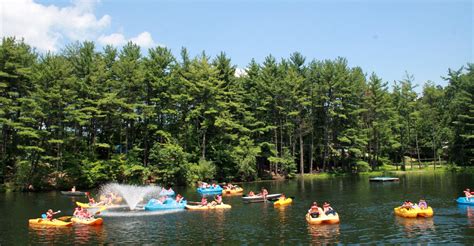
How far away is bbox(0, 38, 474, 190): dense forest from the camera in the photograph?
5369 cm

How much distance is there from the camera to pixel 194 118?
63.6 m

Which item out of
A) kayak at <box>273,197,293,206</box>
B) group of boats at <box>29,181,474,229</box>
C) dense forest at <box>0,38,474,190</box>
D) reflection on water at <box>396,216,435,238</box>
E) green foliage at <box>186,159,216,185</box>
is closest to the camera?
reflection on water at <box>396,216,435,238</box>

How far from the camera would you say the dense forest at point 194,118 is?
53688mm

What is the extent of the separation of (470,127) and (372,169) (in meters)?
17.5

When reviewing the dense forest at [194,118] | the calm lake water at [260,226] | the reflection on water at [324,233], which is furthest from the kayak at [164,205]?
the dense forest at [194,118]

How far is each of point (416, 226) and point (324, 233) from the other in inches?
228

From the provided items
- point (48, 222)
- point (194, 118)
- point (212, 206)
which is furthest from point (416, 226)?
point (194, 118)

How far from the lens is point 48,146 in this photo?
5472 centimetres

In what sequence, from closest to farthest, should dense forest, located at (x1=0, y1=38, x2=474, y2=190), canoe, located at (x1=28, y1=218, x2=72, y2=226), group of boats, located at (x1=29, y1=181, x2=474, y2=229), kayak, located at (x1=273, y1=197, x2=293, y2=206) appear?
group of boats, located at (x1=29, y1=181, x2=474, y2=229), canoe, located at (x1=28, y1=218, x2=72, y2=226), kayak, located at (x1=273, y1=197, x2=293, y2=206), dense forest, located at (x1=0, y1=38, x2=474, y2=190)

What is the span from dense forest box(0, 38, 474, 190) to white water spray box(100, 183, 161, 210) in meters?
2.58

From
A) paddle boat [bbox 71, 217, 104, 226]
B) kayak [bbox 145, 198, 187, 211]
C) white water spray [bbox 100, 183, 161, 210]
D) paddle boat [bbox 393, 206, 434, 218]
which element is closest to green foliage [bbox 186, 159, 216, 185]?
white water spray [bbox 100, 183, 161, 210]

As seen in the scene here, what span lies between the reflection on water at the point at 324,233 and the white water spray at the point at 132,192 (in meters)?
16.8

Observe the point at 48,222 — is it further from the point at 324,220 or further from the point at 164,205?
the point at 324,220

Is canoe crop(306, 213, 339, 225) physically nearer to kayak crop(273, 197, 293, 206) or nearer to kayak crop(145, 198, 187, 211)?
kayak crop(273, 197, 293, 206)
